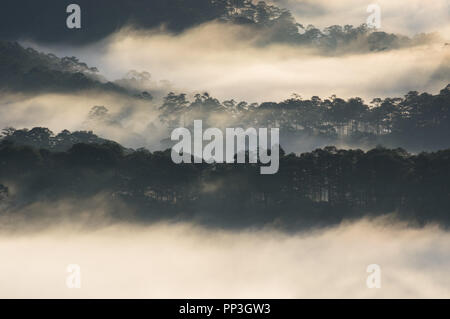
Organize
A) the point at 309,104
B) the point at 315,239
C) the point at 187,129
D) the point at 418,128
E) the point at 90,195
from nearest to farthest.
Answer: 1. the point at 315,239
2. the point at 90,195
3. the point at 418,128
4. the point at 309,104
5. the point at 187,129

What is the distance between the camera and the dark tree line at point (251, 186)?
11244 centimetres

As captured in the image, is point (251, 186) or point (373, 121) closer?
point (251, 186)

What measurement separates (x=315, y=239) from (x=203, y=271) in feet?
45.8

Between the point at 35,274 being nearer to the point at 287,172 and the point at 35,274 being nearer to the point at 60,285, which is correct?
the point at 60,285

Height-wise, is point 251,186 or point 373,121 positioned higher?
point 373,121

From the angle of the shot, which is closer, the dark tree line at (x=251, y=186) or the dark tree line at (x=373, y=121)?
the dark tree line at (x=251, y=186)

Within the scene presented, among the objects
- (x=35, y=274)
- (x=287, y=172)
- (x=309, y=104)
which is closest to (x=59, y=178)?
(x=35, y=274)

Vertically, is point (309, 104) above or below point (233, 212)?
above

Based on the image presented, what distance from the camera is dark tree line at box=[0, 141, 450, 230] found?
369 feet

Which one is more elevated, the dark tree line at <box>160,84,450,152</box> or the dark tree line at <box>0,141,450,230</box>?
the dark tree line at <box>160,84,450,152</box>

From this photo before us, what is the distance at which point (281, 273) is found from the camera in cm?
11331

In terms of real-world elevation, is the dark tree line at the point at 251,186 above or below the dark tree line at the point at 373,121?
below

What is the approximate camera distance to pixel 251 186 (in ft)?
384

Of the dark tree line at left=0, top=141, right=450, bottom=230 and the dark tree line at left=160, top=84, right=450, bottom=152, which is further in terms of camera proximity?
the dark tree line at left=160, top=84, right=450, bottom=152
